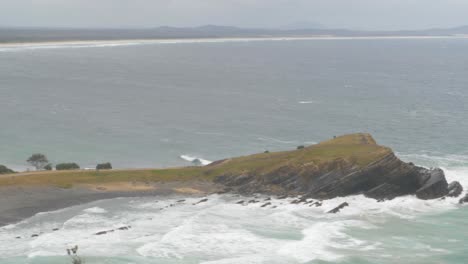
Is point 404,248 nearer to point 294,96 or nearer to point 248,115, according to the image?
point 248,115

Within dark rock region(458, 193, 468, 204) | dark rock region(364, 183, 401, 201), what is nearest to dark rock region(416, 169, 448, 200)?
dark rock region(458, 193, 468, 204)

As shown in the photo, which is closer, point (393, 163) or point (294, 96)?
point (393, 163)

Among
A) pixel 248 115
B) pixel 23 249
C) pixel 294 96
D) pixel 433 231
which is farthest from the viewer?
pixel 294 96

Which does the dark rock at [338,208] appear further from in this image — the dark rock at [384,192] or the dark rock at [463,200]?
the dark rock at [463,200]

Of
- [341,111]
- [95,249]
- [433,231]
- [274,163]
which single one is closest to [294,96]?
[341,111]

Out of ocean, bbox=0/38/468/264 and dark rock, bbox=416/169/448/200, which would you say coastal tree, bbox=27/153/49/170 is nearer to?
ocean, bbox=0/38/468/264

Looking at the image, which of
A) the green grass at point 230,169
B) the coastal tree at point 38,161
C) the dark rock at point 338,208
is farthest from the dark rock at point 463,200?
the coastal tree at point 38,161
